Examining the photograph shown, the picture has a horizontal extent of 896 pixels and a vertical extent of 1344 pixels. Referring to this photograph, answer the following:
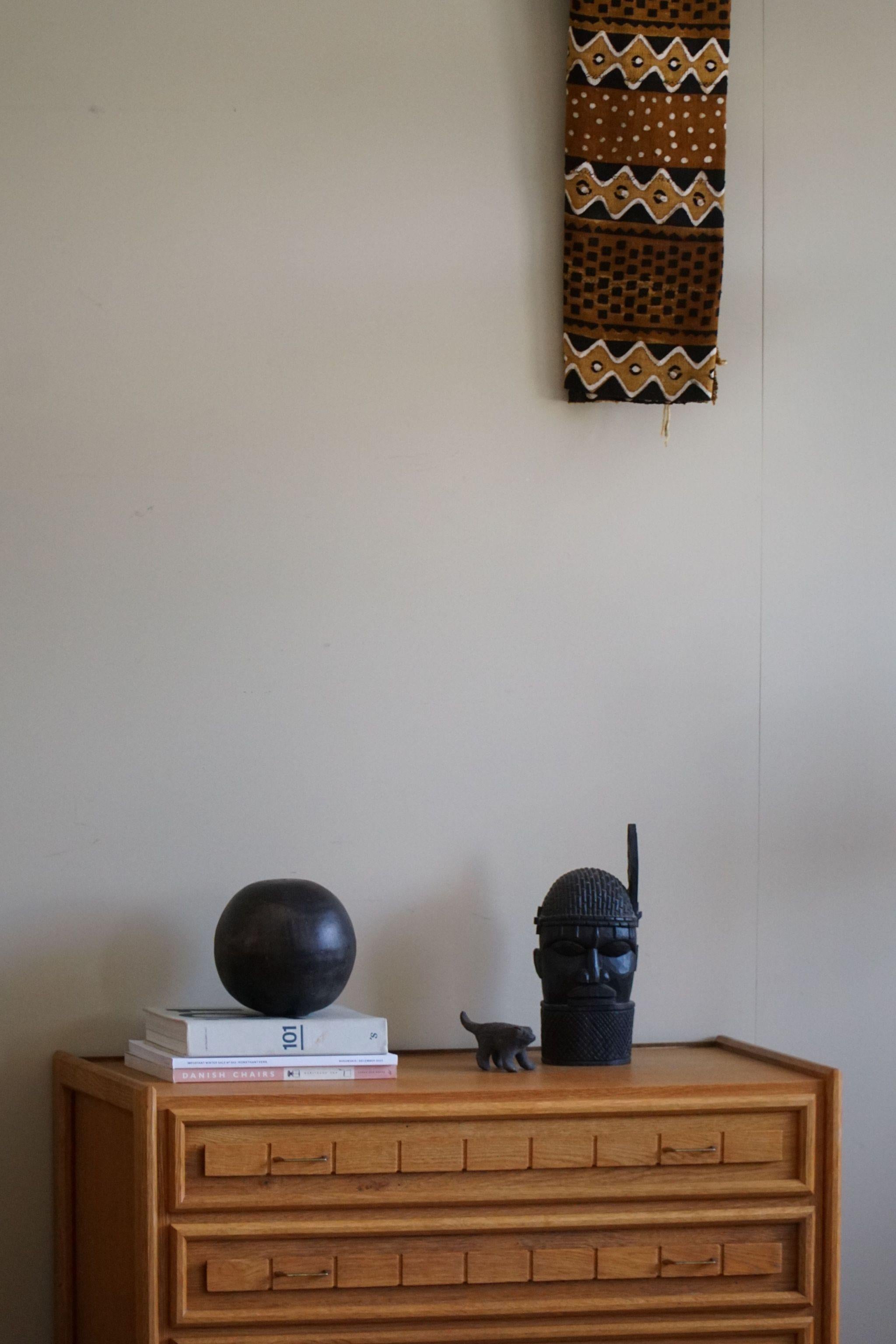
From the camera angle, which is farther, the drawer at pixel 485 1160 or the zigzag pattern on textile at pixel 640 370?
the zigzag pattern on textile at pixel 640 370

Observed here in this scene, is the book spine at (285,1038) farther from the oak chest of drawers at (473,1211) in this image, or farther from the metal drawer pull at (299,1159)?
the metal drawer pull at (299,1159)

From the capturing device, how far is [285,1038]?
71.8 inches

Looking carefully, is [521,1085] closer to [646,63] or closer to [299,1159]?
[299,1159]

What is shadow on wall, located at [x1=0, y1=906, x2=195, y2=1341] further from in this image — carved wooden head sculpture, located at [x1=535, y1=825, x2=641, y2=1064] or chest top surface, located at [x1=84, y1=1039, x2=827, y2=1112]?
carved wooden head sculpture, located at [x1=535, y1=825, x2=641, y2=1064]

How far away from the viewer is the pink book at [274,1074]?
1.79 meters

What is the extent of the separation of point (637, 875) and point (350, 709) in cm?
52

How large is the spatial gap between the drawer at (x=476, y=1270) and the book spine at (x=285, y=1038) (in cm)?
22

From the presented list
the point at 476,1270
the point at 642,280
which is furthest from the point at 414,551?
the point at 476,1270

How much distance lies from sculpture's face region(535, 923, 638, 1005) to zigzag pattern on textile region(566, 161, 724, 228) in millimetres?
1160

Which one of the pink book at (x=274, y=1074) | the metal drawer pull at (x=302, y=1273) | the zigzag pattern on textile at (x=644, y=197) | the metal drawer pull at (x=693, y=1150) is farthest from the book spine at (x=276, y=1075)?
the zigzag pattern on textile at (x=644, y=197)

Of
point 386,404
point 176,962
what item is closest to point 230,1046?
point 176,962

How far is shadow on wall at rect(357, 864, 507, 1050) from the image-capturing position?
7.07 ft

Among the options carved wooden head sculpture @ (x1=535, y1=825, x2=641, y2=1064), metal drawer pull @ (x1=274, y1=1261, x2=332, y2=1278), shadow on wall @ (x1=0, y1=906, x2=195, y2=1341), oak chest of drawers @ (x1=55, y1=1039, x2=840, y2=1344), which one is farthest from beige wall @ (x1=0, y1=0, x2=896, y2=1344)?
metal drawer pull @ (x1=274, y1=1261, x2=332, y2=1278)

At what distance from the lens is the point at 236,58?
220cm
